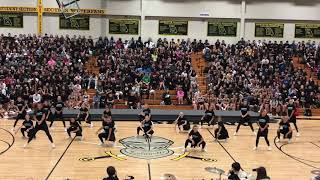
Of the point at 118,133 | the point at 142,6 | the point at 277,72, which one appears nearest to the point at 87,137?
the point at 118,133

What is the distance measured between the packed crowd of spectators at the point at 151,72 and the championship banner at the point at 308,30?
11.9 ft

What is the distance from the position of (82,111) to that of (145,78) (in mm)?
10295

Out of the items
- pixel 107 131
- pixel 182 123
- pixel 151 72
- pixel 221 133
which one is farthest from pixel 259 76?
pixel 107 131

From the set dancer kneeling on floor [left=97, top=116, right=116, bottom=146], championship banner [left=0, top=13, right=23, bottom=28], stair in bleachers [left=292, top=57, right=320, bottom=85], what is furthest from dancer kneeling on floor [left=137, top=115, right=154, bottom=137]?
championship banner [left=0, top=13, right=23, bottom=28]

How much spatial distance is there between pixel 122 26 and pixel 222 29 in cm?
1015

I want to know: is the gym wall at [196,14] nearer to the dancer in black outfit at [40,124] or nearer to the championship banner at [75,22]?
the championship banner at [75,22]

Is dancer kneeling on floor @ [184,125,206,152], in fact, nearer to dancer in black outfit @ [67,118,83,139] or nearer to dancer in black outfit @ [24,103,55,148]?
dancer in black outfit @ [67,118,83,139]

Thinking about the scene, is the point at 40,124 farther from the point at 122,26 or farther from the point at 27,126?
the point at 122,26

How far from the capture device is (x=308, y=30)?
155 feet

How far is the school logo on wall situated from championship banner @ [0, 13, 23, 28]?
2615 centimetres

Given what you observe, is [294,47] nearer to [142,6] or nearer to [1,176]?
[142,6]

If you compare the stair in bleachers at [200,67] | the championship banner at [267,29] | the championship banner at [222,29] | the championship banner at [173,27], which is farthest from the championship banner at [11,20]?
the championship banner at [267,29]

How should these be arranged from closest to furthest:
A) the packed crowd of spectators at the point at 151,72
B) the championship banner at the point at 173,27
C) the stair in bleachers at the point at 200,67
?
1. the packed crowd of spectators at the point at 151,72
2. the stair in bleachers at the point at 200,67
3. the championship banner at the point at 173,27

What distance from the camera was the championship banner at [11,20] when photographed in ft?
149
